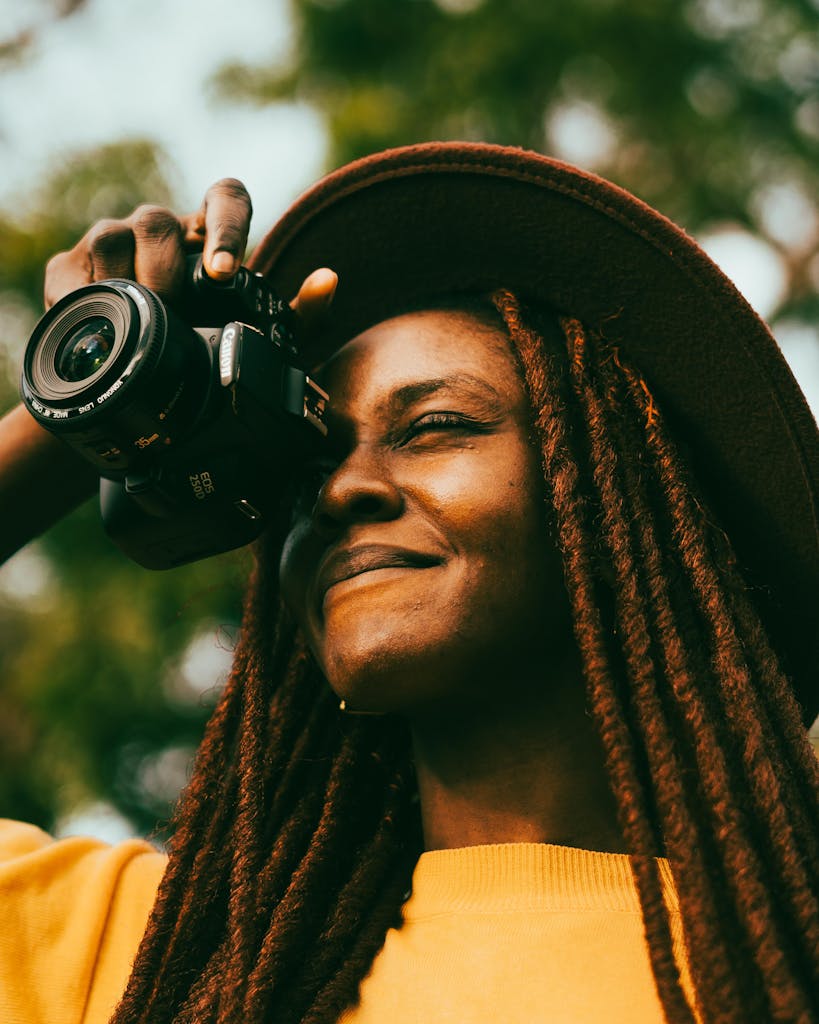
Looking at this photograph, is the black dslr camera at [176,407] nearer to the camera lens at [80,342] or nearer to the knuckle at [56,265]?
the camera lens at [80,342]

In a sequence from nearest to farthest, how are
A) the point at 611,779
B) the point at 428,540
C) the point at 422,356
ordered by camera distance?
the point at 611,779 < the point at 428,540 < the point at 422,356

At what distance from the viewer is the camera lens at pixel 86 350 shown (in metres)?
2.00

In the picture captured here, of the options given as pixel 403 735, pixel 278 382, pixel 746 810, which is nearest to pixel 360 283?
pixel 278 382

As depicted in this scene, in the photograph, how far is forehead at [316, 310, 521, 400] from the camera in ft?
7.45

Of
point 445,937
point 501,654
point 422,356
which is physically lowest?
point 445,937

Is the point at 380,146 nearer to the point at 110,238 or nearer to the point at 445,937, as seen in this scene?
the point at 110,238

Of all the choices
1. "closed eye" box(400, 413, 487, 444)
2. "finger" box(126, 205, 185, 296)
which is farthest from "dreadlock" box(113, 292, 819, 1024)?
"finger" box(126, 205, 185, 296)

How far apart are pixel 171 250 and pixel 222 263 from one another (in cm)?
18

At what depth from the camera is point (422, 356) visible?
2.31m

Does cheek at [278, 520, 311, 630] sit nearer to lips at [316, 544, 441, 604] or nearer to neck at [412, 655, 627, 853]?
lips at [316, 544, 441, 604]

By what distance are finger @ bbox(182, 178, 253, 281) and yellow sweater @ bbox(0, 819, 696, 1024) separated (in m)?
1.12

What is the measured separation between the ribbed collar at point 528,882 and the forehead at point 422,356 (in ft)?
2.72

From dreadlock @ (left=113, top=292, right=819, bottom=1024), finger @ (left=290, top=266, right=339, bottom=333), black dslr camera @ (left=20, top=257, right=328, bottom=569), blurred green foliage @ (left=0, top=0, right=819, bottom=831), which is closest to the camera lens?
dreadlock @ (left=113, top=292, right=819, bottom=1024)

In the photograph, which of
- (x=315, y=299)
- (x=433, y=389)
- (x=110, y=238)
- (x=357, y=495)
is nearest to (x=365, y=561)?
(x=357, y=495)
